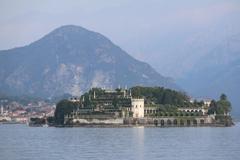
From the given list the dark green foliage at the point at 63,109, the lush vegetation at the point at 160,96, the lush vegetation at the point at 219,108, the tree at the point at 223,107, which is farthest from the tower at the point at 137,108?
the tree at the point at 223,107

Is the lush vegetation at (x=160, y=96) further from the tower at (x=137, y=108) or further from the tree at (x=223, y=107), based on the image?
the tree at (x=223, y=107)

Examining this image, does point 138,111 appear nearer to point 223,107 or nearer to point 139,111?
point 139,111

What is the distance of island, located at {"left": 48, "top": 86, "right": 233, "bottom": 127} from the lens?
160 m

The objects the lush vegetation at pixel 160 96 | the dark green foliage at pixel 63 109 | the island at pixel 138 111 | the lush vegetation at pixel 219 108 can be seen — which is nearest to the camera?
the island at pixel 138 111

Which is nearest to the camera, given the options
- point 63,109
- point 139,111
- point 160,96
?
point 139,111

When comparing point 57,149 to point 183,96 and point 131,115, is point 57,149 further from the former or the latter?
point 183,96

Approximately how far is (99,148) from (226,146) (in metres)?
11.9

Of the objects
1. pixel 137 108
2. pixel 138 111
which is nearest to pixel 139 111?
pixel 138 111

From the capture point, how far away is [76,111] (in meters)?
164

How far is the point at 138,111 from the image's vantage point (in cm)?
16125

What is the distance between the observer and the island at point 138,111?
6299 inches

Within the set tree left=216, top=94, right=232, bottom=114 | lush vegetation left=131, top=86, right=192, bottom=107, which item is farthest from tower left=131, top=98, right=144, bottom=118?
tree left=216, top=94, right=232, bottom=114

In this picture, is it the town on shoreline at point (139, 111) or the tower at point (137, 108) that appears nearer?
the town on shoreline at point (139, 111)

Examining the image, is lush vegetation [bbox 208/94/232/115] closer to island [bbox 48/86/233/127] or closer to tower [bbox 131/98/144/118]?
island [bbox 48/86/233/127]
